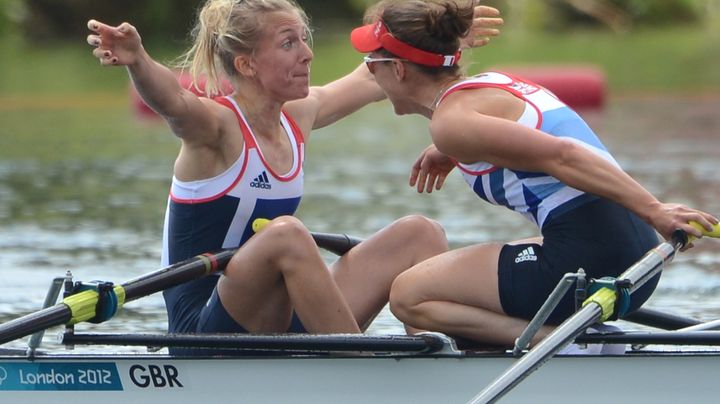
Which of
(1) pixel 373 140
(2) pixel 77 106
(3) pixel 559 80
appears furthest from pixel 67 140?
(3) pixel 559 80

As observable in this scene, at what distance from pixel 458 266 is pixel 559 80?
1694 centimetres

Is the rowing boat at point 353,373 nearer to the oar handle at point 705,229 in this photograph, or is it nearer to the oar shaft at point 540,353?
the oar shaft at point 540,353

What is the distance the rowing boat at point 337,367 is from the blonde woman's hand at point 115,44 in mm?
776

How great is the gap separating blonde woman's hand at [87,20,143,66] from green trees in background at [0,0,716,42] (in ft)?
107

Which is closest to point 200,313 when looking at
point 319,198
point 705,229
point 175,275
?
point 175,275

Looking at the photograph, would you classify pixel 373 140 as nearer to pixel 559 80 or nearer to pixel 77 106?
pixel 559 80

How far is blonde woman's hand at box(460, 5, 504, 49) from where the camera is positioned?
A: 566cm

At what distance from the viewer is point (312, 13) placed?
4209 cm

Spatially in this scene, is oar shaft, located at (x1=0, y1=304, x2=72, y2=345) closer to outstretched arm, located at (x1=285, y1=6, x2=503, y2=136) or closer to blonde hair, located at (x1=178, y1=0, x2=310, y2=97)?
blonde hair, located at (x1=178, y1=0, x2=310, y2=97)

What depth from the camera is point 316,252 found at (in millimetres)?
5141

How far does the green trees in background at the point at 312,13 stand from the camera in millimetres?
38406

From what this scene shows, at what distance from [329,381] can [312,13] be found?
37523 millimetres

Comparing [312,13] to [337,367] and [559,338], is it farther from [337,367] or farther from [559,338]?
[559,338]

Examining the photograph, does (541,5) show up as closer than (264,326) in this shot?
No
